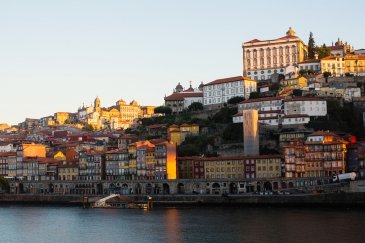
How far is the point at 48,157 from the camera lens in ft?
Result: 289

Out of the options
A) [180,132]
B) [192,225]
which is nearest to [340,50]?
[180,132]

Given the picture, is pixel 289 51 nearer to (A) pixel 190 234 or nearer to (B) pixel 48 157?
(B) pixel 48 157

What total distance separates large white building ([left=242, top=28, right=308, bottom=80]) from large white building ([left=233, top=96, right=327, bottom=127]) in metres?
15.7

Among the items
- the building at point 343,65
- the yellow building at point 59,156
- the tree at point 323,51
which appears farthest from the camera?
the tree at point 323,51

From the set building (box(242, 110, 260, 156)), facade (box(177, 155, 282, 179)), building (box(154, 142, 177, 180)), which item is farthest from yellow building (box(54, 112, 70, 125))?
building (box(242, 110, 260, 156))

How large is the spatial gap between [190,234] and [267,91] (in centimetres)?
4243

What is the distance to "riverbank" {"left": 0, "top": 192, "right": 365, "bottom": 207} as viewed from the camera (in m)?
54.9

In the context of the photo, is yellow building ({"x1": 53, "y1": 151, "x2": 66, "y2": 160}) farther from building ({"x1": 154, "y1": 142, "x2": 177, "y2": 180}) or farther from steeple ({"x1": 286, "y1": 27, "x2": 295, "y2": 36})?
steeple ({"x1": 286, "y1": 27, "x2": 295, "y2": 36})

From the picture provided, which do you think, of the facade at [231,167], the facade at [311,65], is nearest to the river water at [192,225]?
the facade at [231,167]

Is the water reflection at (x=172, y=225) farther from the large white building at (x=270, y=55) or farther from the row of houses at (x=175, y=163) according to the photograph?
the large white building at (x=270, y=55)

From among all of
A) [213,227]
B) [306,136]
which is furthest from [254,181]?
[213,227]

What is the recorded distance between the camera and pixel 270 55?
91.3m

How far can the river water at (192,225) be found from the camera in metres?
41.3

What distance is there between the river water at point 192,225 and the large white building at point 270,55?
117 ft
